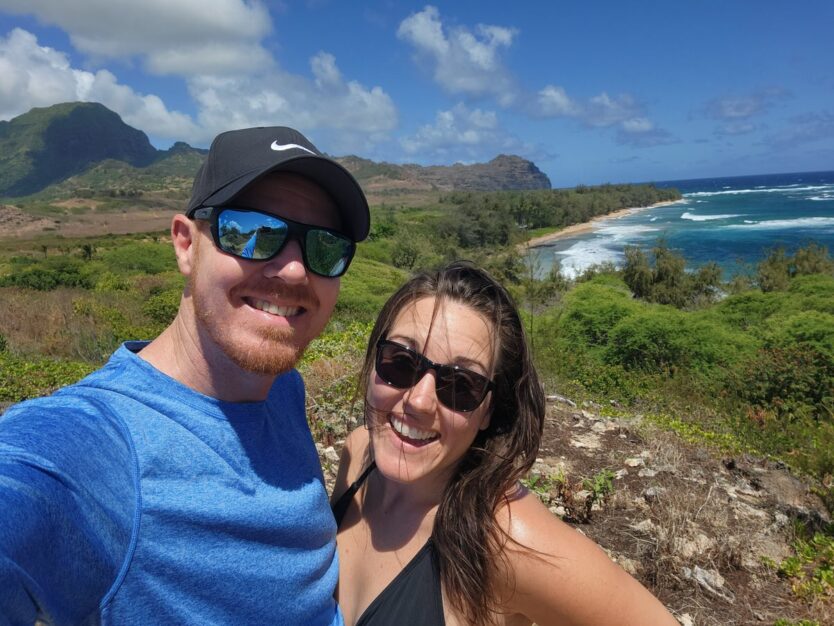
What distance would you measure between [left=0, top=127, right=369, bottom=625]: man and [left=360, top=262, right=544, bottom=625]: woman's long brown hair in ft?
1.12

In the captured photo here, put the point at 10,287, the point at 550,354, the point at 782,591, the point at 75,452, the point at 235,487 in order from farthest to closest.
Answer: the point at 10,287, the point at 550,354, the point at 782,591, the point at 235,487, the point at 75,452

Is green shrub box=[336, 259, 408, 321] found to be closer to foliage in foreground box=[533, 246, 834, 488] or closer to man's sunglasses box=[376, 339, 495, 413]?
foliage in foreground box=[533, 246, 834, 488]

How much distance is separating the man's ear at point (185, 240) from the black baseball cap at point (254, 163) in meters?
0.03

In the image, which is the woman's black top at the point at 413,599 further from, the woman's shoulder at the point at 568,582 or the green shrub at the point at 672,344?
the green shrub at the point at 672,344

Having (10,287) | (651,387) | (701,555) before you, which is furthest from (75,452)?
(10,287)

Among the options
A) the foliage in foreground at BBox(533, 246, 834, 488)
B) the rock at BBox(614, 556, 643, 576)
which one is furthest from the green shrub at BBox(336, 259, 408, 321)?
Result: the rock at BBox(614, 556, 643, 576)

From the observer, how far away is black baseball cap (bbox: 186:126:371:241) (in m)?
1.30

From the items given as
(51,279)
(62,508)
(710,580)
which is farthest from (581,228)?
(62,508)

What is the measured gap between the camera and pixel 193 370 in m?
1.32

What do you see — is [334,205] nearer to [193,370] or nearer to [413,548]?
[193,370]

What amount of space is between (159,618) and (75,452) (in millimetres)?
368

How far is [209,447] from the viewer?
121cm

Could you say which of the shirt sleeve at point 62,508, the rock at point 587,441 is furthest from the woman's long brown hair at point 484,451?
the rock at point 587,441

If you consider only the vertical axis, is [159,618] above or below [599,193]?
below
